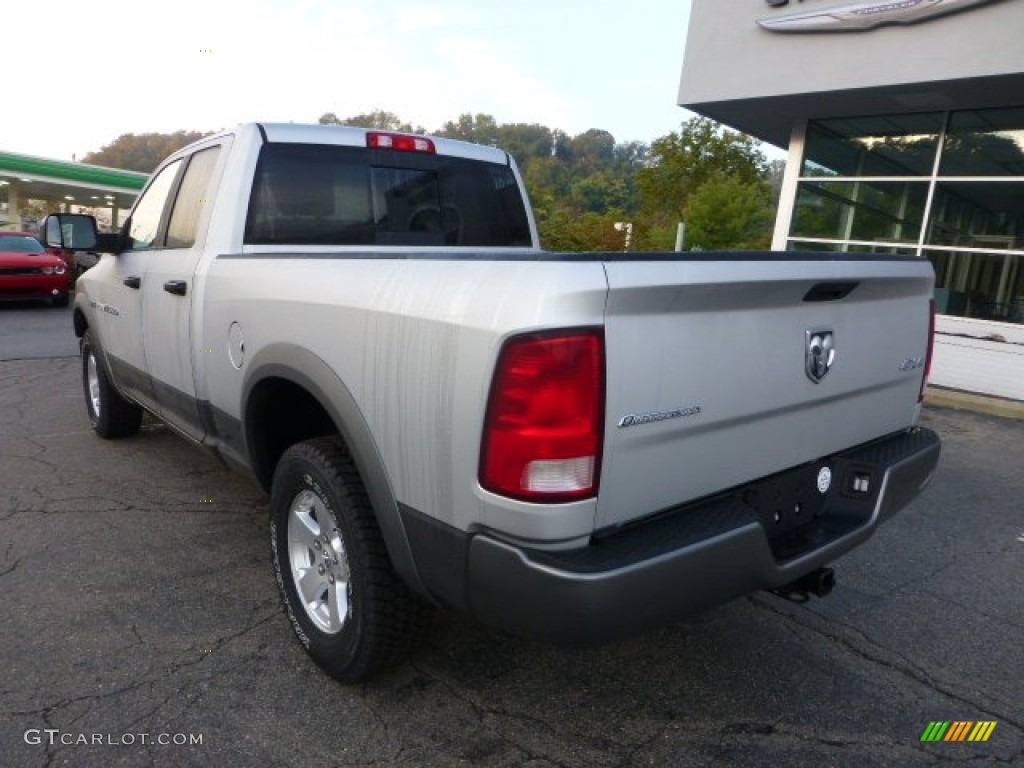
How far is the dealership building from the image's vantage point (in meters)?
8.89

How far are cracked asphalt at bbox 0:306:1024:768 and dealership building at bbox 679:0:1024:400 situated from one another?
6.90m

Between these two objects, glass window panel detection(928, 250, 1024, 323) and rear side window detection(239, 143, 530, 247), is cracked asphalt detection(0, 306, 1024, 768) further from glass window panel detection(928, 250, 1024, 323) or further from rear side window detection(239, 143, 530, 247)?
glass window panel detection(928, 250, 1024, 323)

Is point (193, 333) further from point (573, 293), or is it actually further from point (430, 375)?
point (573, 293)

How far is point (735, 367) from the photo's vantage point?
6.97ft

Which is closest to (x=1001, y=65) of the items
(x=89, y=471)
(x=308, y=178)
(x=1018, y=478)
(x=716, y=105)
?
(x=716, y=105)

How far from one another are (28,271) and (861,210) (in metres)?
14.7

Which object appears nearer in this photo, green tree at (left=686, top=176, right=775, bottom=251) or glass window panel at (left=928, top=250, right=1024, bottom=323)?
glass window panel at (left=928, top=250, right=1024, bottom=323)

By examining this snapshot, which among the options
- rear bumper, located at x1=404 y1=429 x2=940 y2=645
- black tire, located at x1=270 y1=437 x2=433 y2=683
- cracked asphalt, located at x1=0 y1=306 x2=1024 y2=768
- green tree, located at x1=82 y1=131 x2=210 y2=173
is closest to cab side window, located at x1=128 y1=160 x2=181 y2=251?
cracked asphalt, located at x1=0 y1=306 x2=1024 y2=768

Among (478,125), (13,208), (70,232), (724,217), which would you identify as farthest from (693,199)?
(478,125)

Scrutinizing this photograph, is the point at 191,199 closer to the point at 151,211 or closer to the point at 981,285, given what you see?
the point at 151,211

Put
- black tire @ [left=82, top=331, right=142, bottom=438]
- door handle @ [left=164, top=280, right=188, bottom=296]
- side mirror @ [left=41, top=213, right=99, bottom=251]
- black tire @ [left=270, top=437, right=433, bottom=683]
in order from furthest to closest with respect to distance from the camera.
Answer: black tire @ [left=82, top=331, right=142, bottom=438] → side mirror @ [left=41, top=213, right=99, bottom=251] → door handle @ [left=164, top=280, right=188, bottom=296] → black tire @ [left=270, top=437, right=433, bottom=683]

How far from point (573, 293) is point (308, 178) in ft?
7.20

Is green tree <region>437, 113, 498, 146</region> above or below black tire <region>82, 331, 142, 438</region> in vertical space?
above

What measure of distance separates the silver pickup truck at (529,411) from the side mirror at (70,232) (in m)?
1.21
